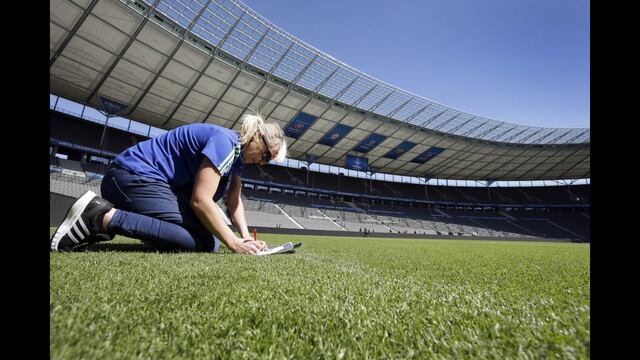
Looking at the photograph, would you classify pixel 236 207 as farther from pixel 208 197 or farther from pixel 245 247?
pixel 208 197

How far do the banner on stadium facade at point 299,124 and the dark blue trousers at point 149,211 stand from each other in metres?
22.4

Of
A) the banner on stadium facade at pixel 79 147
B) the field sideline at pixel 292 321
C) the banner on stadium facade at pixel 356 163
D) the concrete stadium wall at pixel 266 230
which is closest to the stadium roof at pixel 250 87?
the banner on stadium facade at pixel 356 163

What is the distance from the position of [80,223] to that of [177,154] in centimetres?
93

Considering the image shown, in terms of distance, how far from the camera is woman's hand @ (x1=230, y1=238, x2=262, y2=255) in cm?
247

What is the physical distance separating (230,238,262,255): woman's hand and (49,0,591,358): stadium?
4.8 inches

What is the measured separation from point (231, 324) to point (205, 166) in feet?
5.84

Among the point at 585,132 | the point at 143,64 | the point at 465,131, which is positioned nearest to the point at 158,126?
the point at 143,64

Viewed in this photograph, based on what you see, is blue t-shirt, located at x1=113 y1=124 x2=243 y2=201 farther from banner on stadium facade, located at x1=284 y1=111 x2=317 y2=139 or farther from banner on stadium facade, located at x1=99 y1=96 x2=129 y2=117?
banner on stadium facade, located at x1=99 y1=96 x2=129 y2=117

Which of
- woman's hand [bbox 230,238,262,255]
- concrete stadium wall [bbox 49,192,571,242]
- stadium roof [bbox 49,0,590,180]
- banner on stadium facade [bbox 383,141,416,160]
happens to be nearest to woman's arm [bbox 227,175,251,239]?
woman's hand [bbox 230,238,262,255]

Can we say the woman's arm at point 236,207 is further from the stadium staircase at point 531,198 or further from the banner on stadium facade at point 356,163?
the stadium staircase at point 531,198

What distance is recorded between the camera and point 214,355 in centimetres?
58

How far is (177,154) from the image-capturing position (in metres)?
2.70
